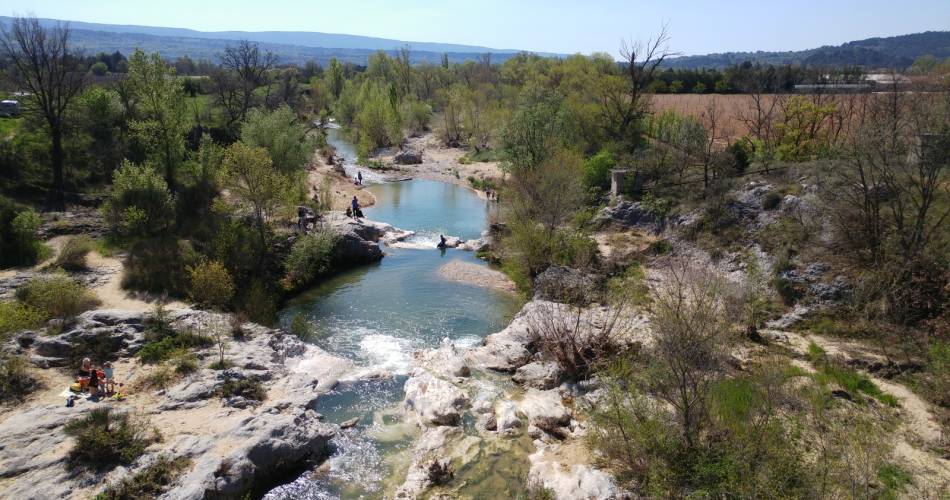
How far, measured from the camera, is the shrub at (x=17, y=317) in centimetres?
2110

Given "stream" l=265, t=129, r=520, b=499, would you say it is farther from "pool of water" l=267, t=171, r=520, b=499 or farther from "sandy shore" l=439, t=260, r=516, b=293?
"sandy shore" l=439, t=260, r=516, b=293

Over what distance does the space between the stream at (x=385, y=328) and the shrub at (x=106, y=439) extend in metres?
4.29

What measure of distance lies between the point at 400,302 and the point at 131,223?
51.9 feet

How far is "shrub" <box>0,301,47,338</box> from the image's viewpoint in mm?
21100

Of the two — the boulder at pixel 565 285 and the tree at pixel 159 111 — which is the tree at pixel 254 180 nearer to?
the tree at pixel 159 111

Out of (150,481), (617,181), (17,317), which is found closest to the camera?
(150,481)

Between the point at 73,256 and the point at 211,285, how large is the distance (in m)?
8.07

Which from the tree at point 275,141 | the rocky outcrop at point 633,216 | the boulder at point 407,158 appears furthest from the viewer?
the boulder at point 407,158

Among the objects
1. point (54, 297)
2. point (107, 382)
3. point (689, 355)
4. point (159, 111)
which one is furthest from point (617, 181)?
point (54, 297)

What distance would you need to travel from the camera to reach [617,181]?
38.8m

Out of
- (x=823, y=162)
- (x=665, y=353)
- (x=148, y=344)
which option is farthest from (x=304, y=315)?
(x=823, y=162)

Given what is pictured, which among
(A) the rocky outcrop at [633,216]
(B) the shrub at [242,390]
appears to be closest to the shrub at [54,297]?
(B) the shrub at [242,390]

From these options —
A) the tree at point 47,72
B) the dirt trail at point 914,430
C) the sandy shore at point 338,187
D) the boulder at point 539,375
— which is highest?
the tree at point 47,72

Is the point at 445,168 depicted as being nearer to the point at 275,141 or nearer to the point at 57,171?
the point at 275,141
